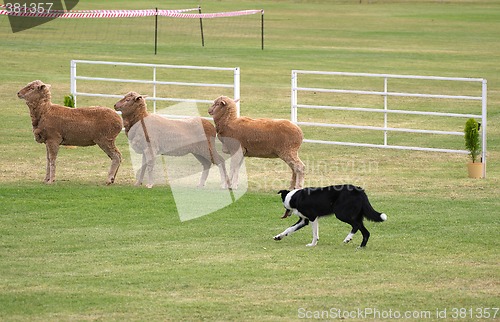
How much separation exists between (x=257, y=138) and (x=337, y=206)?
3481 mm

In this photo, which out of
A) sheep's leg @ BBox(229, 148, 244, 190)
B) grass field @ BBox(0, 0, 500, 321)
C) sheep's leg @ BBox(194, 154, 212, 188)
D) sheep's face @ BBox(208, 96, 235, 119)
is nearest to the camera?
grass field @ BBox(0, 0, 500, 321)

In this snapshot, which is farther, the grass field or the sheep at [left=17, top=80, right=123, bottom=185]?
the sheep at [left=17, top=80, right=123, bottom=185]

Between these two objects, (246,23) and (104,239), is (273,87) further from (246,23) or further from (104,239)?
(246,23)

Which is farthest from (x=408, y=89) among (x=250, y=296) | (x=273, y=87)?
(x=250, y=296)

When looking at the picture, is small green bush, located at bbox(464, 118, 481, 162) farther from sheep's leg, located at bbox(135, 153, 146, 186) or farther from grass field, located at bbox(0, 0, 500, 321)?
sheep's leg, located at bbox(135, 153, 146, 186)

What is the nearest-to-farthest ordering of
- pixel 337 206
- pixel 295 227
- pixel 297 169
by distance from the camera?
pixel 337 206, pixel 295 227, pixel 297 169

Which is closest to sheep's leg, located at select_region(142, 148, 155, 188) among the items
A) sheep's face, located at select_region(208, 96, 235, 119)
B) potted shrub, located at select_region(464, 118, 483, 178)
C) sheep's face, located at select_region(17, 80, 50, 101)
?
sheep's face, located at select_region(208, 96, 235, 119)

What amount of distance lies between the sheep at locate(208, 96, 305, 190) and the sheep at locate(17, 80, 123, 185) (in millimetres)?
1364

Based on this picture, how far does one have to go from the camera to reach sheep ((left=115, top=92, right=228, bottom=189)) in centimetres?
1422

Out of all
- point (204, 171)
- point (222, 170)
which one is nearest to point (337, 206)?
point (222, 170)

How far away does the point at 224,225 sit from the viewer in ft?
38.4

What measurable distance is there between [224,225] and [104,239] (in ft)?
4.55

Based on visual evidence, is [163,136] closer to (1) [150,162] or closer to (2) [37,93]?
(1) [150,162]

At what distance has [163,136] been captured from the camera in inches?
562
